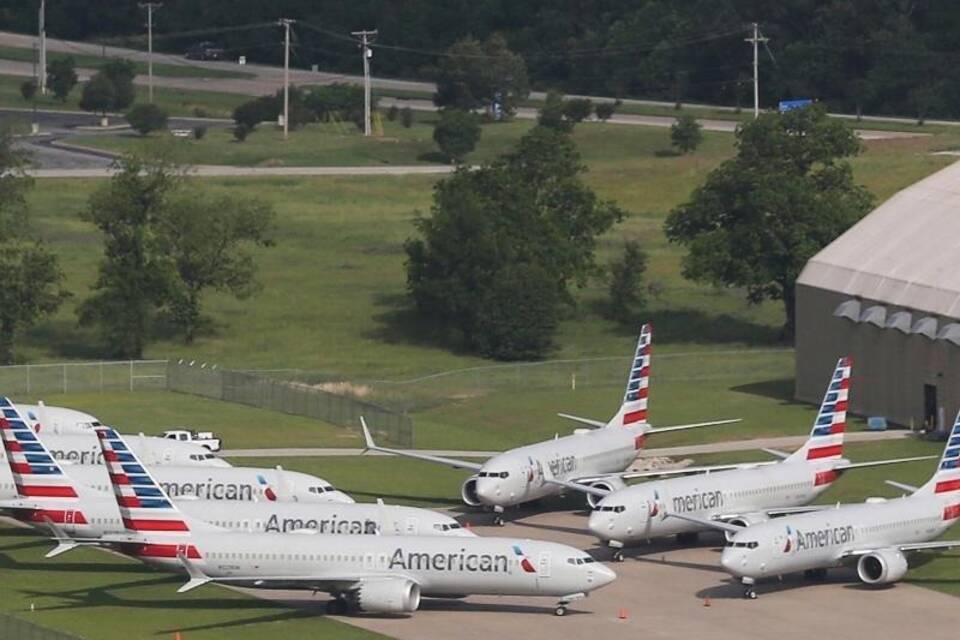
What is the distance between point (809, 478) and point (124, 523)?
33.3 m

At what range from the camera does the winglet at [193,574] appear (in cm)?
9306

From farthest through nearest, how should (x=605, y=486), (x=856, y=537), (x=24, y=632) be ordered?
(x=605, y=486) < (x=856, y=537) < (x=24, y=632)

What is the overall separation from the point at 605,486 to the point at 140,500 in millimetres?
27762

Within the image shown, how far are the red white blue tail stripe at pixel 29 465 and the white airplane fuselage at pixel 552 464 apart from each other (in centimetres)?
2015

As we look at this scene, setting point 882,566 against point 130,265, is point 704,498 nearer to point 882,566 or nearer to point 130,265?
point 882,566

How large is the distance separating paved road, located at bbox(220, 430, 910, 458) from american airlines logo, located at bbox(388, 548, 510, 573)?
37361mm

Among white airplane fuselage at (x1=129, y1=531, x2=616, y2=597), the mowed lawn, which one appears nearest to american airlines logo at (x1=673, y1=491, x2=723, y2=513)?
white airplane fuselage at (x1=129, y1=531, x2=616, y2=597)

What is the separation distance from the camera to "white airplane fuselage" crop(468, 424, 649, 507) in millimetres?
111438

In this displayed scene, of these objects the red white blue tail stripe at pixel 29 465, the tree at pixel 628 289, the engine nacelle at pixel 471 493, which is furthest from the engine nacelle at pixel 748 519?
the tree at pixel 628 289

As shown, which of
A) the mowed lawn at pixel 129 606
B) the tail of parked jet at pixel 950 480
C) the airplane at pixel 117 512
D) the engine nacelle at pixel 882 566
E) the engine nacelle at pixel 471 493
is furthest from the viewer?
the engine nacelle at pixel 471 493

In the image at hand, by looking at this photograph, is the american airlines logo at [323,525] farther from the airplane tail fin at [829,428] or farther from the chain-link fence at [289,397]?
the chain-link fence at [289,397]

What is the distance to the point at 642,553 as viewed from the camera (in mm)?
106688

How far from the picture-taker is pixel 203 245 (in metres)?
176

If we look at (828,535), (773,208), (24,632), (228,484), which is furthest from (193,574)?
(773,208)
